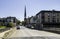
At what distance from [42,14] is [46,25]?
330 inches

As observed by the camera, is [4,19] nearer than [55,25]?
No

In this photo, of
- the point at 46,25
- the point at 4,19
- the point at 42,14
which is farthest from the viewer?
the point at 4,19

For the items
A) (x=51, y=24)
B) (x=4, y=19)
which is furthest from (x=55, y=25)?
(x=4, y=19)

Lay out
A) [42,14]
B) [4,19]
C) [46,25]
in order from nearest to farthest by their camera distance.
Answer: [46,25]
[42,14]
[4,19]

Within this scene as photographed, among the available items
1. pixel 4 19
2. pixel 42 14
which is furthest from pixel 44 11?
pixel 4 19

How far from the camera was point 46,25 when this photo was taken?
79.2 meters

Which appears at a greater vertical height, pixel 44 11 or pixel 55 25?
pixel 44 11

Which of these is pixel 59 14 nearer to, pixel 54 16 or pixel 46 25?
pixel 54 16

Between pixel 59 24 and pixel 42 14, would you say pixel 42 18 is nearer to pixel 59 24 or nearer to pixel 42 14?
pixel 42 14

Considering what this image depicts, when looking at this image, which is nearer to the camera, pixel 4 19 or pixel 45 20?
pixel 45 20

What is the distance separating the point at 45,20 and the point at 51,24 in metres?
4.35

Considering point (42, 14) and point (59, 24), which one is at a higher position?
point (42, 14)

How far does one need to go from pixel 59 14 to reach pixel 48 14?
6167 mm

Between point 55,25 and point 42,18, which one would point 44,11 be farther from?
point 55,25
